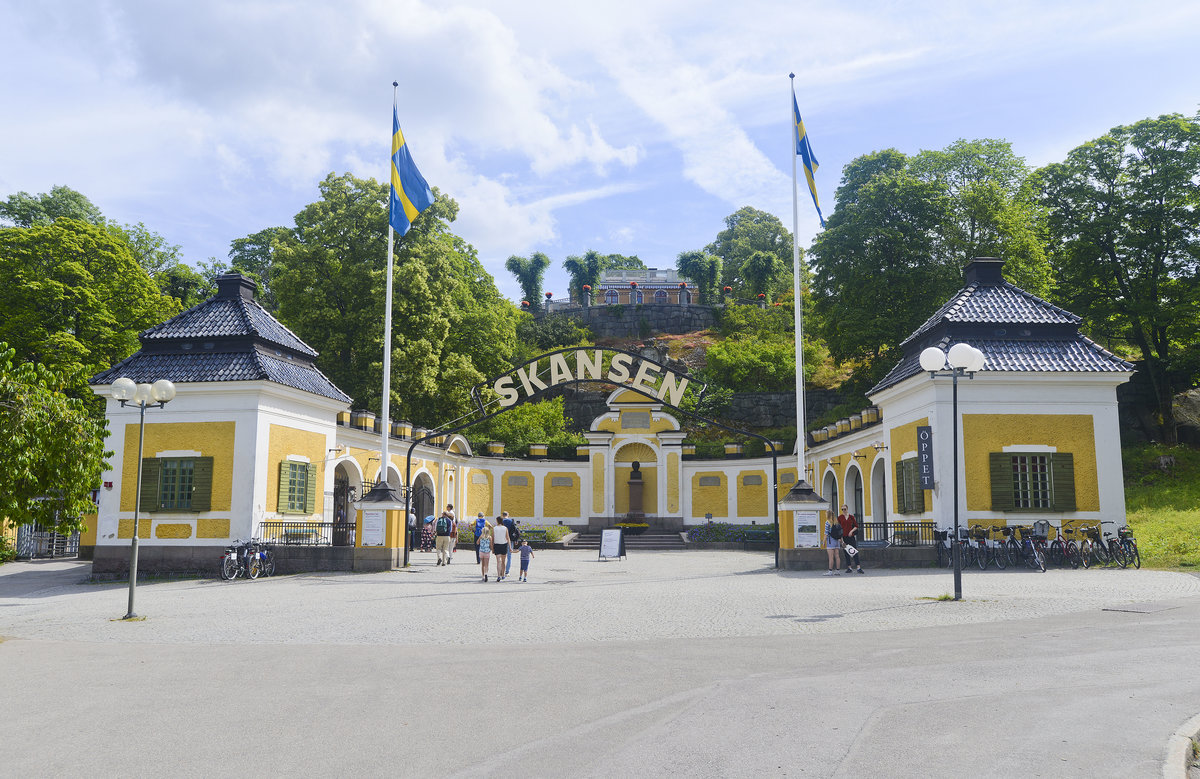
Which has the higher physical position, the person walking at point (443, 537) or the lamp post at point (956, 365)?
the lamp post at point (956, 365)

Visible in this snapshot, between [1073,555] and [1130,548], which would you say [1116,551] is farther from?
[1073,555]

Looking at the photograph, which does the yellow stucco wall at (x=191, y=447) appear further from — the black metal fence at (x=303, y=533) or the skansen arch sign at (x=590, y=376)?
the skansen arch sign at (x=590, y=376)

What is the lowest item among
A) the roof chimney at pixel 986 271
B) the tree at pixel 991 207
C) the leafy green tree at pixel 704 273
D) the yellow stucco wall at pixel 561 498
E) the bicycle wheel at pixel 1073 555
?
the bicycle wheel at pixel 1073 555

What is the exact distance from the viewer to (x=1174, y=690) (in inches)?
280

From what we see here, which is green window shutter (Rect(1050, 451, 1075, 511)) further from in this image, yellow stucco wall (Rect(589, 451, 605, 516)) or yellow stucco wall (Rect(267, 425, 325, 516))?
yellow stucco wall (Rect(589, 451, 605, 516))

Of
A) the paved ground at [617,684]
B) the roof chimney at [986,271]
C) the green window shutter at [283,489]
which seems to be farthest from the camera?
the roof chimney at [986,271]

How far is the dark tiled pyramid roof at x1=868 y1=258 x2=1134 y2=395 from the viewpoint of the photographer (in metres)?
21.8

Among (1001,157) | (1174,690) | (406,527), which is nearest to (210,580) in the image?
(406,527)

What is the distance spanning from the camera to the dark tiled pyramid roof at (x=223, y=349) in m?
22.0

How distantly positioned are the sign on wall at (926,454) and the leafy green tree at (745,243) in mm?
66007

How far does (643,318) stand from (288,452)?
60812mm

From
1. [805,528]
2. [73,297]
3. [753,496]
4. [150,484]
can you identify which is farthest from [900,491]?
[73,297]

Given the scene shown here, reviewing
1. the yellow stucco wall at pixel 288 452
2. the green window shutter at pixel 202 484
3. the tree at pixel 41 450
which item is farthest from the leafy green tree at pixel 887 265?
the tree at pixel 41 450

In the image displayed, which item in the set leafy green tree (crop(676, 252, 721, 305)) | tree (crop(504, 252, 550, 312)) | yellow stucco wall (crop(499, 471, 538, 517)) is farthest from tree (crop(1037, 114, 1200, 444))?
tree (crop(504, 252, 550, 312))
